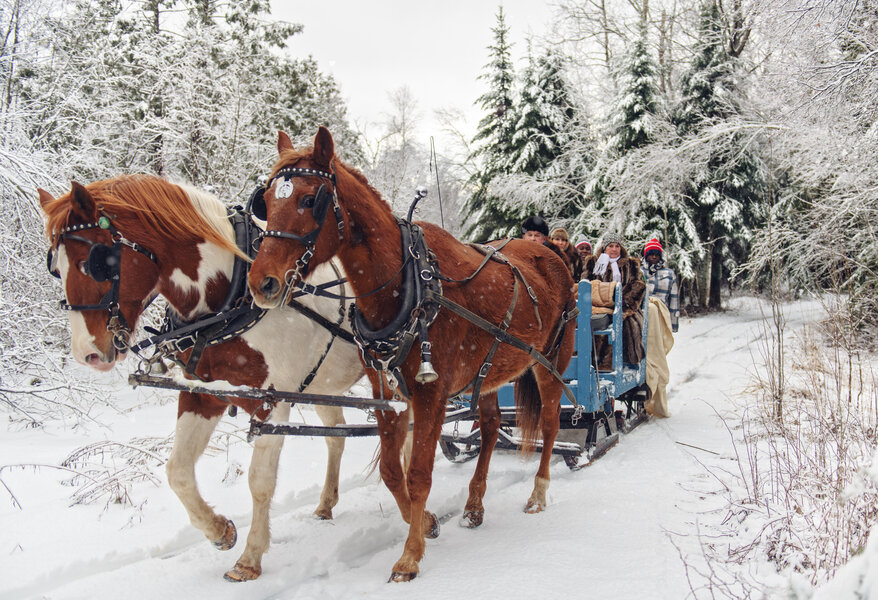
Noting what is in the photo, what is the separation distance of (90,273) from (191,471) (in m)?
1.20

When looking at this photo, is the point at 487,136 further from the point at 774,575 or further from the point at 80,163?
the point at 774,575

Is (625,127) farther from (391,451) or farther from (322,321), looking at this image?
(391,451)

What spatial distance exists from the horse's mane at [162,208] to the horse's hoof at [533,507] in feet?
8.67

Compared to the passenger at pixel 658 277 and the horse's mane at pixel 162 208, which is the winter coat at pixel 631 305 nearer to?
the passenger at pixel 658 277

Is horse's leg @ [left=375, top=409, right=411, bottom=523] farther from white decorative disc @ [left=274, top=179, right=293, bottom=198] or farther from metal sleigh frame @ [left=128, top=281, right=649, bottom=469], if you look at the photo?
white decorative disc @ [left=274, top=179, right=293, bottom=198]

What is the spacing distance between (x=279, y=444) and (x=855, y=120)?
8850mm

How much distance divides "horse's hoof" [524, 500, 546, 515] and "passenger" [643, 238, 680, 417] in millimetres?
3179

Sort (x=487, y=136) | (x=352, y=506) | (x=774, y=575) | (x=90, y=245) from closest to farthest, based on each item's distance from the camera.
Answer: (x=774, y=575) < (x=90, y=245) < (x=352, y=506) < (x=487, y=136)

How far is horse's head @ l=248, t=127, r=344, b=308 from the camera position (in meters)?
2.70

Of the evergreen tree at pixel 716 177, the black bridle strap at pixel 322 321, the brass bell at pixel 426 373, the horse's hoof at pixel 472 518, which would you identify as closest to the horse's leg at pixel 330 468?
the horse's hoof at pixel 472 518

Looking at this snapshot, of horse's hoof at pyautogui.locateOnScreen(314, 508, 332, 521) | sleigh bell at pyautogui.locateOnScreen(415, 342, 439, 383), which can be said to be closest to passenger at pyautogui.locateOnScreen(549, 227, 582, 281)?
horse's hoof at pyautogui.locateOnScreen(314, 508, 332, 521)

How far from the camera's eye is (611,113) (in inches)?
744

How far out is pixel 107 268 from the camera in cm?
293

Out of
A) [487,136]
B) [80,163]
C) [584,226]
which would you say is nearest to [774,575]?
[80,163]
